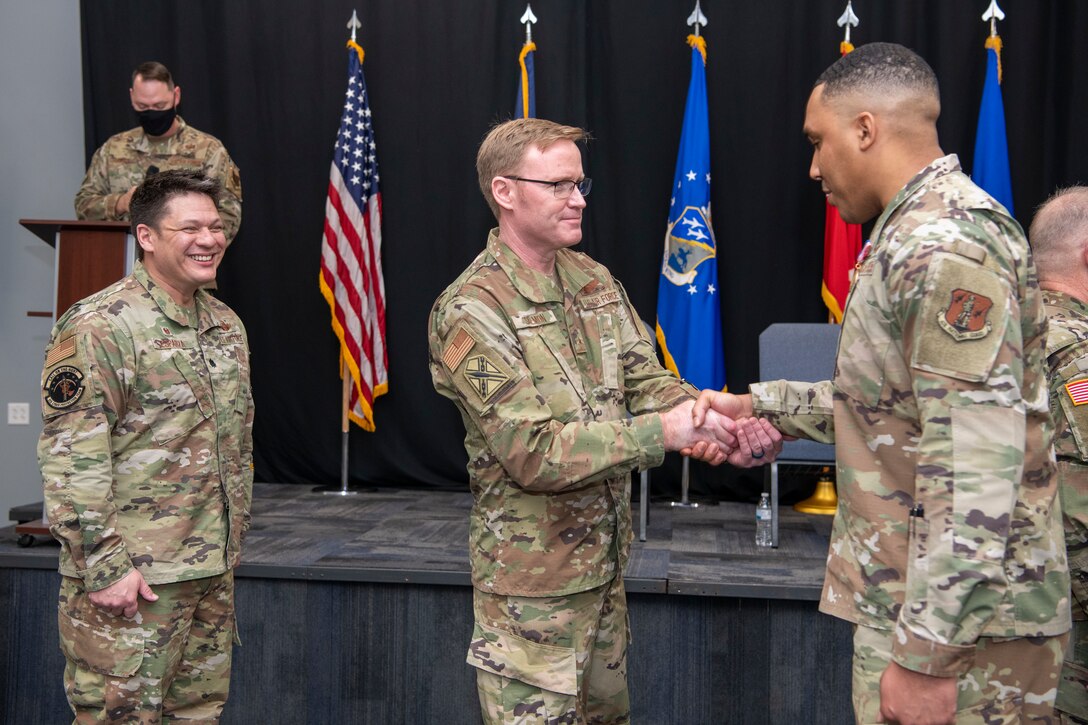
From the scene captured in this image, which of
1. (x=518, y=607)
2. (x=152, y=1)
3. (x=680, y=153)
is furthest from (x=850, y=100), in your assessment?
(x=152, y=1)

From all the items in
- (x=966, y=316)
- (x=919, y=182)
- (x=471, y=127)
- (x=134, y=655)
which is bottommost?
(x=134, y=655)

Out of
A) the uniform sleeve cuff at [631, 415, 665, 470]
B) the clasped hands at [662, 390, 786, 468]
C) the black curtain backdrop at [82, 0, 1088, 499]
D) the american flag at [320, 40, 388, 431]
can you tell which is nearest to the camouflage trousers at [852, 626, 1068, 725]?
the uniform sleeve cuff at [631, 415, 665, 470]

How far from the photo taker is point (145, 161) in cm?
467

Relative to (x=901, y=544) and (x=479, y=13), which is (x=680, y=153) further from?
(x=901, y=544)

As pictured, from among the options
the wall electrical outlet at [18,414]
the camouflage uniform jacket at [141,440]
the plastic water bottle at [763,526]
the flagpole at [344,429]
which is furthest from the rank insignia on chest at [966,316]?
the wall electrical outlet at [18,414]

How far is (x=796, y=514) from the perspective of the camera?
493 cm

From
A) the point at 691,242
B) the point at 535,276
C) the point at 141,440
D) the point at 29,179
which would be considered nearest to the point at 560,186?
the point at 535,276

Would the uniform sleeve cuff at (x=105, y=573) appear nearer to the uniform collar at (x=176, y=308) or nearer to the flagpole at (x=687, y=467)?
the uniform collar at (x=176, y=308)

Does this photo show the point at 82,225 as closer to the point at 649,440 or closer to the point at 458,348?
the point at 458,348

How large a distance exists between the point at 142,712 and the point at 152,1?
4.71 m

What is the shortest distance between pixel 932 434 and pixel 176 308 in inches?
69.0

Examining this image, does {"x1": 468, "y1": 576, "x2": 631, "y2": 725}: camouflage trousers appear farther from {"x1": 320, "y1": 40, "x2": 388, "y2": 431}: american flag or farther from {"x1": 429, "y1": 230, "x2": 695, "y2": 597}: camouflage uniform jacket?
{"x1": 320, "y1": 40, "x2": 388, "y2": 431}: american flag

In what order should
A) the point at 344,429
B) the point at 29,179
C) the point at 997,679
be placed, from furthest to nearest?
the point at 29,179 → the point at 344,429 → the point at 997,679

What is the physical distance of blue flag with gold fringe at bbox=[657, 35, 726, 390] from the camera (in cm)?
497
